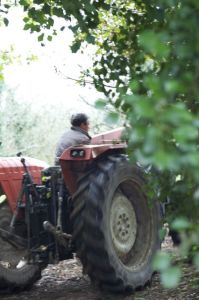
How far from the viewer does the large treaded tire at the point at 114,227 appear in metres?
5.35

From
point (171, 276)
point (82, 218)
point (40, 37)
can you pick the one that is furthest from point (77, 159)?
Answer: point (171, 276)

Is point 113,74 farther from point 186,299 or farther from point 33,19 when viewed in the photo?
point 186,299

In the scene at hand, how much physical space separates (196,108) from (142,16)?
1.78 metres

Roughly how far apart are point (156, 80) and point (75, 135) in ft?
14.5

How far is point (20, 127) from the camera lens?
19875 mm

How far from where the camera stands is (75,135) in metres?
6.00

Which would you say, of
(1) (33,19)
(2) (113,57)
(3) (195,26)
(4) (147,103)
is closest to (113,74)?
(2) (113,57)

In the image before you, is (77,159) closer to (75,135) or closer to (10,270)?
(75,135)

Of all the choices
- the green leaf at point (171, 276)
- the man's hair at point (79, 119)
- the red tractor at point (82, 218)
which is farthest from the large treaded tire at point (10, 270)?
the green leaf at point (171, 276)

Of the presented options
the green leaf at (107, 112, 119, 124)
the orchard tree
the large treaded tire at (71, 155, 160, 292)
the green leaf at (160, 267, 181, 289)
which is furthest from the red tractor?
the green leaf at (160, 267, 181, 289)

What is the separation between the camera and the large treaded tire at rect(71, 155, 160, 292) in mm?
5348

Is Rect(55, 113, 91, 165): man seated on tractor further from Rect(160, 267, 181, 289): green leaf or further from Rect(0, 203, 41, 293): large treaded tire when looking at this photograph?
Rect(160, 267, 181, 289): green leaf

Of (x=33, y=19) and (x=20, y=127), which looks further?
(x=20, y=127)

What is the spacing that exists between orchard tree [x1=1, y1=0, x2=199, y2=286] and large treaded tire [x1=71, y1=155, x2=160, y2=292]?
1.01 m
